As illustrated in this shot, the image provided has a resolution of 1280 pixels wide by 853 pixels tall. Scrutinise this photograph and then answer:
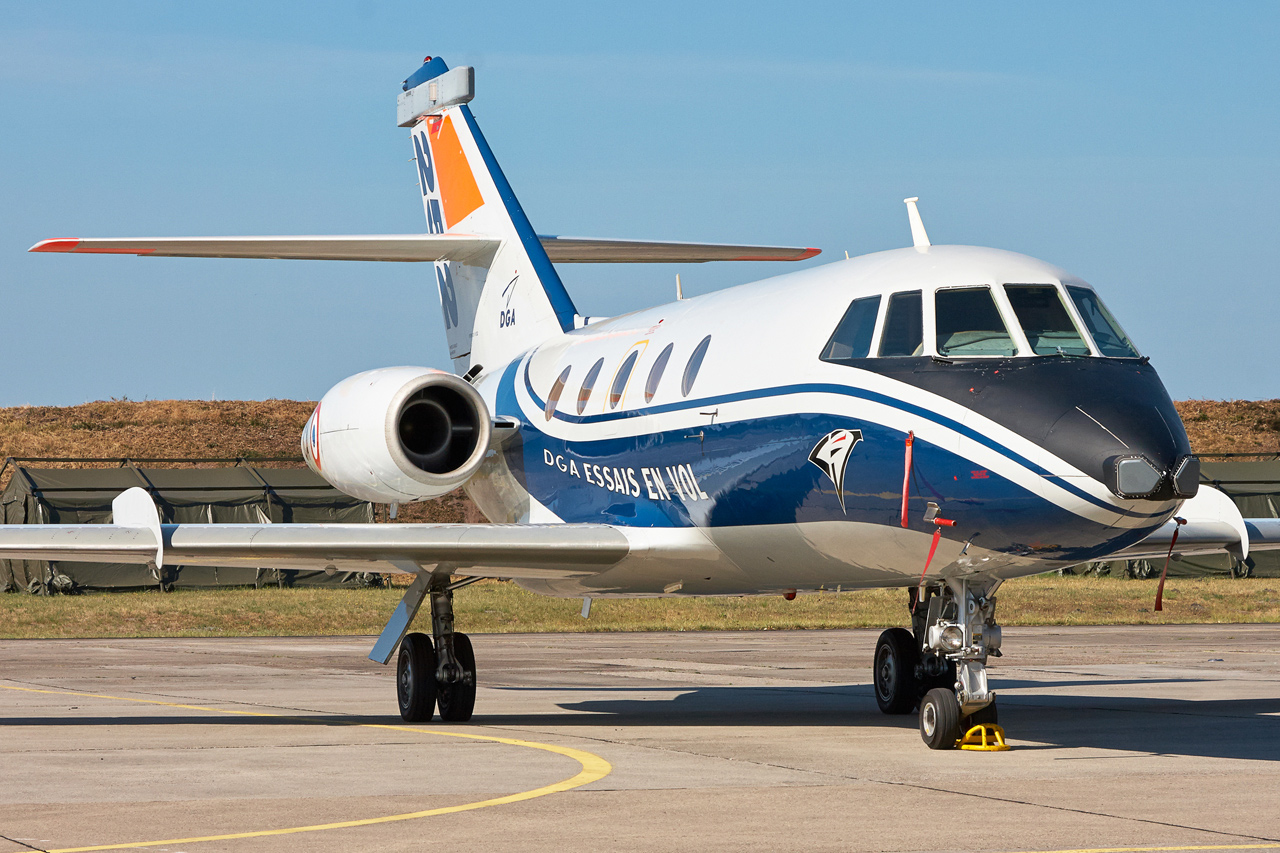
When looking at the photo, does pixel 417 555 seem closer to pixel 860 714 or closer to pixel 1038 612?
pixel 860 714

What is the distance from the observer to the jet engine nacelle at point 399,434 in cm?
1410

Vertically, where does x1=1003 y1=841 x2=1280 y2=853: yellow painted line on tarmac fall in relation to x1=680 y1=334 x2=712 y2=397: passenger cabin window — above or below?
below

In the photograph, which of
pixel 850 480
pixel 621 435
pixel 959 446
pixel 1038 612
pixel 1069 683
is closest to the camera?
pixel 959 446

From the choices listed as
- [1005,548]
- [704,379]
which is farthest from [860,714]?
[1005,548]

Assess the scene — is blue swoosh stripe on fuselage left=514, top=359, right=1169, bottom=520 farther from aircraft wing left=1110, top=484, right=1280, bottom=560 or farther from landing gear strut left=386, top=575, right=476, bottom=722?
aircraft wing left=1110, top=484, right=1280, bottom=560

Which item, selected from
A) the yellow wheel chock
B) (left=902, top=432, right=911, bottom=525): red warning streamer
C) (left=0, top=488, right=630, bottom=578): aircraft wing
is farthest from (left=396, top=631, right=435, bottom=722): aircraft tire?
(left=902, top=432, right=911, bottom=525): red warning streamer

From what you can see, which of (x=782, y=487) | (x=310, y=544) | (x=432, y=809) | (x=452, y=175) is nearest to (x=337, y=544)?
(x=310, y=544)

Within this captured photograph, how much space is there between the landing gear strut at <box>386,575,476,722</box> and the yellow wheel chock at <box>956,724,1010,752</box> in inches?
184

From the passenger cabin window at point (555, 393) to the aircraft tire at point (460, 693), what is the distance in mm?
2349

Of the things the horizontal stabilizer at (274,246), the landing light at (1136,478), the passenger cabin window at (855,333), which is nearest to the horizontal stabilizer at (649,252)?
the horizontal stabilizer at (274,246)

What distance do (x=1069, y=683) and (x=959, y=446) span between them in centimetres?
899

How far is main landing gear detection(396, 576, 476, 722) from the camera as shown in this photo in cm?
1411

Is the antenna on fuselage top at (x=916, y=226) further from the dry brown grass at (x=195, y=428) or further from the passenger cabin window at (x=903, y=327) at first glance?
the dry brown grass at (x=195, y=428)

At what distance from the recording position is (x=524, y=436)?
15.7m
